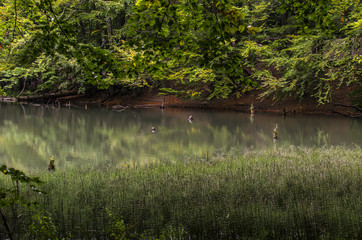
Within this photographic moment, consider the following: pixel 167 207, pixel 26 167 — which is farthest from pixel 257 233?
pixel 26 167

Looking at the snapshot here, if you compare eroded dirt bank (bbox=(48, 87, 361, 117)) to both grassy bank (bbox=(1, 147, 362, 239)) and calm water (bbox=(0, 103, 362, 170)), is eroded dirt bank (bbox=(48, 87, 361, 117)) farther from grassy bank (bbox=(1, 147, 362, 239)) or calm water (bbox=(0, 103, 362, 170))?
grassy bank (bbox=(1, 147, 362, 239))

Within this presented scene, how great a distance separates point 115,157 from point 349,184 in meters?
10.2

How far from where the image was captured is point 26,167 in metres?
12.9

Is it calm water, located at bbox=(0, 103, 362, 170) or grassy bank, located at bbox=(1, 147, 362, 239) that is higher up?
grassy bank, located at bbox=(1, 147, 362, 239)

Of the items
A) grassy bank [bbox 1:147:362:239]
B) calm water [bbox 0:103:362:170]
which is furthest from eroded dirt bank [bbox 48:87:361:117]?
grassy bank [bbox 1:147:362:239]

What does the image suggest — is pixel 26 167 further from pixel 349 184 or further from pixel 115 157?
pixel 349 184

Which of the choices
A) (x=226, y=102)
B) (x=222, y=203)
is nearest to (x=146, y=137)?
(x=222, y=203)

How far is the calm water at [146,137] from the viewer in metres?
14.9

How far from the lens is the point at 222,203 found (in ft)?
20.9

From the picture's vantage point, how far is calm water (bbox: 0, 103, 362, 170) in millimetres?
14914

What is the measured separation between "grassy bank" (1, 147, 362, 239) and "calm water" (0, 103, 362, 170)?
500cm

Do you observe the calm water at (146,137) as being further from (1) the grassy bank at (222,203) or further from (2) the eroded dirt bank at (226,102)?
(1) the grassy bank at (222,203)

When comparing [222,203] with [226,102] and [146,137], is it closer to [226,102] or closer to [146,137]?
[146,137]

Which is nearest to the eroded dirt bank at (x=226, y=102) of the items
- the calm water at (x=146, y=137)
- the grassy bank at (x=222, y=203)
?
the calm water at (x=146, y=137)
